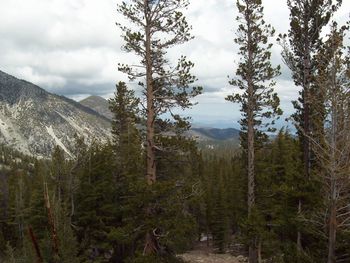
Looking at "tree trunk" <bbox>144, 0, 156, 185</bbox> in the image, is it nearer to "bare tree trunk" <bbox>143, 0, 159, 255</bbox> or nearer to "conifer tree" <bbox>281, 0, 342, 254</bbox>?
"bare tree trunk" <bbox>143, 0, 159, 255</bbox>

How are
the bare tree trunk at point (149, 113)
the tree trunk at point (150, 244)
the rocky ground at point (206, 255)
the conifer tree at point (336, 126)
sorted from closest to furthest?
the conifer tree at point (336, 126) → the tree trunk at point (150, 244) → the bare tree trunk at point (149, 113) → the rocky ground at point (206, 255)

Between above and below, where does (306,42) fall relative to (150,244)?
above

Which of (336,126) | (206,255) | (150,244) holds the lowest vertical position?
(206,255)

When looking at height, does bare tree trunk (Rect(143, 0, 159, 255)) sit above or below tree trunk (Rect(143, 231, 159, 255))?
above

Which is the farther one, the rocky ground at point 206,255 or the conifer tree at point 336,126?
the rocky ground at point 206,255

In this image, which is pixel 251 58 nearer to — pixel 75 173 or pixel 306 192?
pixel 306 192

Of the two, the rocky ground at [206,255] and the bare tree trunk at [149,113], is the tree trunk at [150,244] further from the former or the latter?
the rocky ground at [206,255]

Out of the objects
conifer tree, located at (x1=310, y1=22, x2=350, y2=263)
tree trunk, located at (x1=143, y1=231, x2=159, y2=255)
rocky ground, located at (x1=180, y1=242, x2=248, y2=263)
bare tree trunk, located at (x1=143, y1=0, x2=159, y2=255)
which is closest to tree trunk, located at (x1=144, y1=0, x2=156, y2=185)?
bare tree trunk, located at (x1=143, y1=0, x2=159, y2=255)

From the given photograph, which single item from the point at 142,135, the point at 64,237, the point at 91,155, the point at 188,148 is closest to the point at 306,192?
the point at 188,148

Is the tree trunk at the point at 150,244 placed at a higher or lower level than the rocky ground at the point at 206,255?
higher

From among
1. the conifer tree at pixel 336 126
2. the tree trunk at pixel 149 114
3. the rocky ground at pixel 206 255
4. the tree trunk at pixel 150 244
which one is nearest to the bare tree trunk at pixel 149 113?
the tree trunk at pixel 149 114

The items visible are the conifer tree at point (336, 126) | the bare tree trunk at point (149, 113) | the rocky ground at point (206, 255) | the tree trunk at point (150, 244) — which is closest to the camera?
the conifer tree at point (336, 126)

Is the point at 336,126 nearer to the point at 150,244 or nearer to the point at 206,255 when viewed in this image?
the point at 150,244

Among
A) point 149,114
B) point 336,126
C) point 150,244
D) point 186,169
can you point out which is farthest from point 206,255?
point 336,126
